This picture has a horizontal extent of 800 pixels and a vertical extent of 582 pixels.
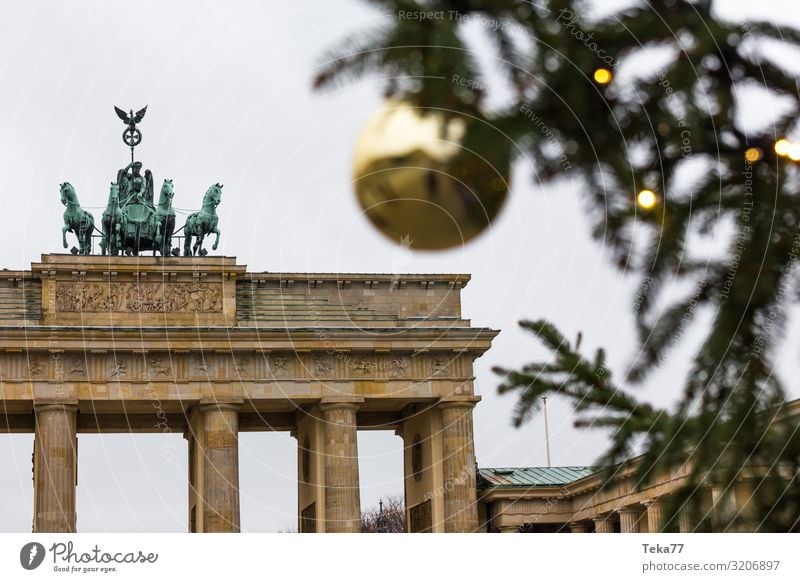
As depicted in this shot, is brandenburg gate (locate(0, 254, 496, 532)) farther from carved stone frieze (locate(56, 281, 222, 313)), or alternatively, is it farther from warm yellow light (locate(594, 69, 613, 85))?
warm yellow light (locate(594, 69, 613, 85))

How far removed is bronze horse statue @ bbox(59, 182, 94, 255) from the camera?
5322 centimetres

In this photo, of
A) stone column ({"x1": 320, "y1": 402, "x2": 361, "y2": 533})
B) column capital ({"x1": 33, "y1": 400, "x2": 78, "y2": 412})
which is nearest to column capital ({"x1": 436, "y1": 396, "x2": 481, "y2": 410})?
stone column ({"x1": 320, "y1": 402, "x2": 361, "y2": 533})

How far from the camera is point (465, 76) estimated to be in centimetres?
358

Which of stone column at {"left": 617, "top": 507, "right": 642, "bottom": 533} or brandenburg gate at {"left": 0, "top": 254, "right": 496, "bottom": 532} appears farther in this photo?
brandenburg gate at {"left": 0, "top": 254, "right": 496, "bottom": 532}

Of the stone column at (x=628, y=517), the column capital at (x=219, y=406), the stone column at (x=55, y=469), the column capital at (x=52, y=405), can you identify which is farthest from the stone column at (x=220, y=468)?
the stone column at (x=628, y=517)

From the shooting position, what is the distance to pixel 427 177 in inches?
161

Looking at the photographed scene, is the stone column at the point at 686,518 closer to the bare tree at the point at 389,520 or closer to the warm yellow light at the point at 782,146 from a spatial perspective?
the warm yellow light at the point at 782,146

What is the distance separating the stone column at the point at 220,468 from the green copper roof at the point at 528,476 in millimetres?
11294

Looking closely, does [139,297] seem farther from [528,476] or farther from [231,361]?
[528,476]

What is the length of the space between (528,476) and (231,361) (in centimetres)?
1559

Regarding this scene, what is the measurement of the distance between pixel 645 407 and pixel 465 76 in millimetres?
2144
